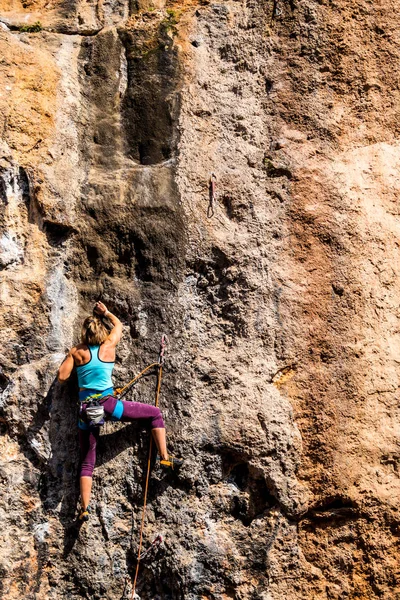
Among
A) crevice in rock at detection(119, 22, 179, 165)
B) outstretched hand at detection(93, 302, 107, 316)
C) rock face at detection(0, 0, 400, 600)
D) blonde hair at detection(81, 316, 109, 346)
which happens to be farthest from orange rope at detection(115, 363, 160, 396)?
crevice in rock at detection(119, 22, 179, 165)

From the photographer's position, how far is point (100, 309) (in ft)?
17.7

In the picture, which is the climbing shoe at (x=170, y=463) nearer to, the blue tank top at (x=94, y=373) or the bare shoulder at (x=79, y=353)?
the blue tank top at (x=94, y=373)

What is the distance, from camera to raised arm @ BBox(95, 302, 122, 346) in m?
5.27

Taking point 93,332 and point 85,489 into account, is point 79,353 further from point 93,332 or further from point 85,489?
point 85,489

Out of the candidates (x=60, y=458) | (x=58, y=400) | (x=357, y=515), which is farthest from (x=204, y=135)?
(x=357, y=515)

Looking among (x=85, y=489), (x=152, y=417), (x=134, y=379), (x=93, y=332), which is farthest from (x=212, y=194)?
(x=85, y=489)

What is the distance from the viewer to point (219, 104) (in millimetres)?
5855

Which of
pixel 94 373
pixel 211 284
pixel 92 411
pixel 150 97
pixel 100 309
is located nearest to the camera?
pixel 92 411

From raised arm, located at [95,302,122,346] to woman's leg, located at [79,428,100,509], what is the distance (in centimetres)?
68

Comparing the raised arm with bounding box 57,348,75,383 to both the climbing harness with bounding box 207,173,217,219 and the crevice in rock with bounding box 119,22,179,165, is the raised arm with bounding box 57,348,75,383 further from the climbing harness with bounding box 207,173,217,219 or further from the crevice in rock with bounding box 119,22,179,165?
the crevice in rock with bounding box 119,22,179,165

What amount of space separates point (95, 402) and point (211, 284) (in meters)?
1.30

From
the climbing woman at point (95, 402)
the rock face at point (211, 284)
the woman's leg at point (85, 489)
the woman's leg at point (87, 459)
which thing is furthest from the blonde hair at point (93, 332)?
the woman's leg at point (85, 489)

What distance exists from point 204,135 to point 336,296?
1722 mm

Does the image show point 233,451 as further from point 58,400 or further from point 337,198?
point 337,198
